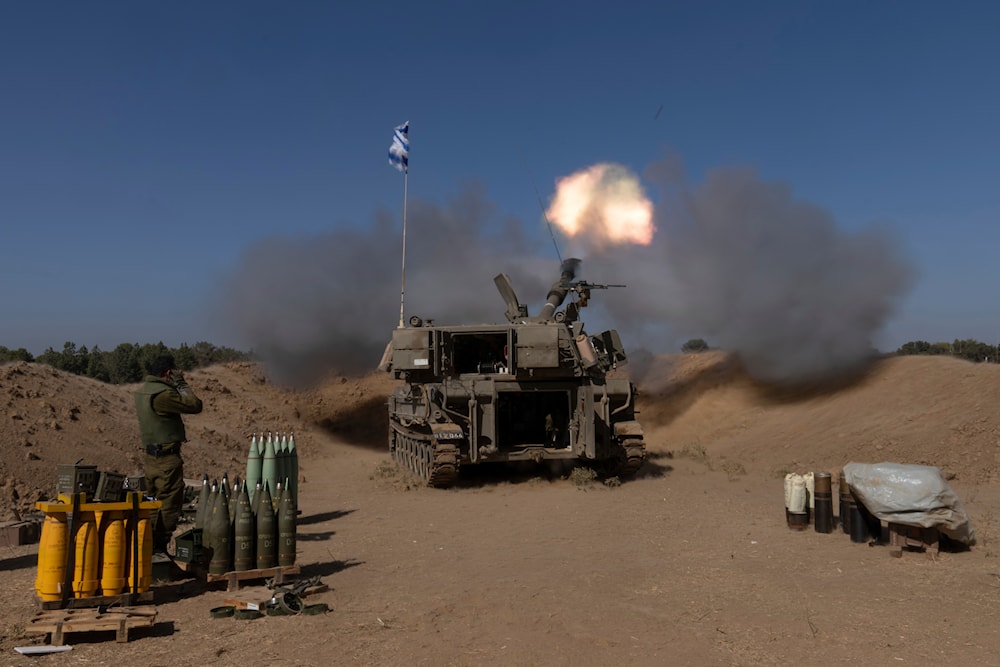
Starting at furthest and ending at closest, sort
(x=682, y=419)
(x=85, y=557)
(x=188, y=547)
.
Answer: (x=682, y=419)
(x=188, y=547)
(x=85, y=557)

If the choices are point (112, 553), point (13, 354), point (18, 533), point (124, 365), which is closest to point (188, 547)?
point (112, 553)

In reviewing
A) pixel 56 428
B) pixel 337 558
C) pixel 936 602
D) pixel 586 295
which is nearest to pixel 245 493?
pixel 337 558

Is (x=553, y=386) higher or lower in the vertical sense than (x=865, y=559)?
higher

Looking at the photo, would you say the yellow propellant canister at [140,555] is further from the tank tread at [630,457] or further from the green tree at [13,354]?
the green tree at [13,354]

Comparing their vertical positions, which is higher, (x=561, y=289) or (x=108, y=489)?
(x=561, y=289)

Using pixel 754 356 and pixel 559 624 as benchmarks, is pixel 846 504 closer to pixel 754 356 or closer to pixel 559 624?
pixel 559 624

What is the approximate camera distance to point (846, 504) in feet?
33.2

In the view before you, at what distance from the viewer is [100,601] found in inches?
266

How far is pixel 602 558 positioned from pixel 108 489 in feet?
17.9

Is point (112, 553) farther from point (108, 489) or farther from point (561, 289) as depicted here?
point (561, 289)

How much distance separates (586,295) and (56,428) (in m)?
11.8

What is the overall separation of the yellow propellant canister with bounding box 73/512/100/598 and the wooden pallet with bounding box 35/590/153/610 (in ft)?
0.20

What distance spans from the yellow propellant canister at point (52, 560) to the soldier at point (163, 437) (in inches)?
62.5

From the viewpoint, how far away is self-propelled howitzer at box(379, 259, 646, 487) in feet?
50.8
